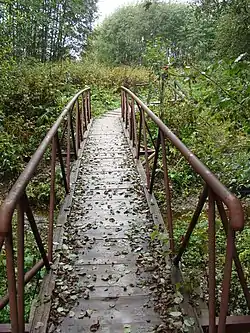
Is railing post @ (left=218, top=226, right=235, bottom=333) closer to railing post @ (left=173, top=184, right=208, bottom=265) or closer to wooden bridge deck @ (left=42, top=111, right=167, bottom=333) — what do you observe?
railing post @ (left=173, top=184, right=208, bottom=265)

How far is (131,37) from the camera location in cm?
2109

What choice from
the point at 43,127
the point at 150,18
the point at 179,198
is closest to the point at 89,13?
the point at 150,18

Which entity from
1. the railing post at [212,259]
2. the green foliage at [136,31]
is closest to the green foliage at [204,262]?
the railing post at [212,259]

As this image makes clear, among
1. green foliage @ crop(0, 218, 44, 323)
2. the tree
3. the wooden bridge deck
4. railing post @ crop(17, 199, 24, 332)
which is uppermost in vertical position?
the tree

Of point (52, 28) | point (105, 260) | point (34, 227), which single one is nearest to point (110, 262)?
point (105, 260)

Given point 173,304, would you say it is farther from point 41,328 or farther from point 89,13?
point 89,13

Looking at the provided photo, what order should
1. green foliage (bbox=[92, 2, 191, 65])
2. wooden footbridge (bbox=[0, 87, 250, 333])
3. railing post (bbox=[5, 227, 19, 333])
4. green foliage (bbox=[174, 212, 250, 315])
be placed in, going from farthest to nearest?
1. green foliage (bbox=[92, 2, 191, 65])
2. green foliage (bbox=[174, 212, 250, 315])
3. wooden footbridge (bbox=[0, 87, 250, 333])
4. railing post (bbox=[5, 227, 19, 333])

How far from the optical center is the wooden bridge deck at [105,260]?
2.17 m

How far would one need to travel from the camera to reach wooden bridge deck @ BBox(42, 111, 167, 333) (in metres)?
2.17

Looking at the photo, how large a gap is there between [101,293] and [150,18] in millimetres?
19766

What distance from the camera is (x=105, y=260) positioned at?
2.83 m

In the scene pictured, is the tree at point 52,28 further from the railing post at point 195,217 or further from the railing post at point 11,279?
the railing post at point 11,279

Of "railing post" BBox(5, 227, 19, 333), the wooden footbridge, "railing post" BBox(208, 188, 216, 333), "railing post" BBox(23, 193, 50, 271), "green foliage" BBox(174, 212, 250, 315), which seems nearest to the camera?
"railing post" BBox(5, 227, 19, 333)

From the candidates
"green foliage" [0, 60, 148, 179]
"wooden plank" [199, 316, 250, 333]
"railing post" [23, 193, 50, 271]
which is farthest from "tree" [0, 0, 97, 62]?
"wooden plank" [199, 316, 250, 333]
